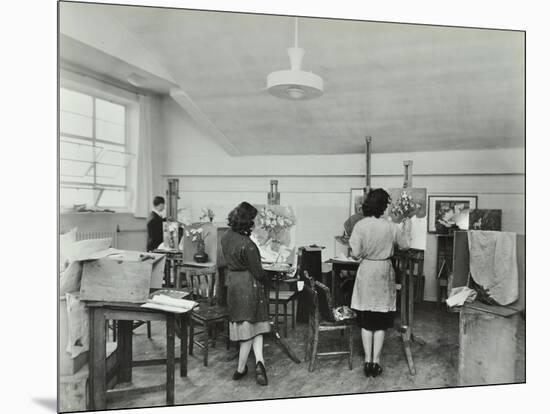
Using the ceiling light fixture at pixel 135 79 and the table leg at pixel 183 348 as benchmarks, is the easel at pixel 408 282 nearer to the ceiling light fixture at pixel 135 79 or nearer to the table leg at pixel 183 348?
the table leg at pixel 183 348

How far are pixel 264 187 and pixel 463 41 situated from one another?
173cm

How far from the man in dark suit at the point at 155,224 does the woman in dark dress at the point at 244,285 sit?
1.38ft

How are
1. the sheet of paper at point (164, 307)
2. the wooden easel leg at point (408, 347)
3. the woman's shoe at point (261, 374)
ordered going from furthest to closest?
1. the wooden easel leg at point (408, 347)
2. the woman's shoe at point (261, 374)
3. the sheet of paper at point (164, 307)

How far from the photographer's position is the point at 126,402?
2.80 meters

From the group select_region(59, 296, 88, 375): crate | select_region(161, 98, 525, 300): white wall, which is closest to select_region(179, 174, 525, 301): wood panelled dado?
select_region(161, 98, 525, 300): white wall

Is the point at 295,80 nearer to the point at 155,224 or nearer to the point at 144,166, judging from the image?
the point at 144,166

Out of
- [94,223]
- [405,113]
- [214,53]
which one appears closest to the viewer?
[94,223]

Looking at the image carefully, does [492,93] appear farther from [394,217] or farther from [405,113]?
[394,217]

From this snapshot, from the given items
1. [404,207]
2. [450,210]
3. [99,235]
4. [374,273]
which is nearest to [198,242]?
[99,235]

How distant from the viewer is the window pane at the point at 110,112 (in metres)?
2.77

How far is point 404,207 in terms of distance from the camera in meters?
3.24

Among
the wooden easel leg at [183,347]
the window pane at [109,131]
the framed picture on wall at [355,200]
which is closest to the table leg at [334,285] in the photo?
the framed picture on wall at [355,200]

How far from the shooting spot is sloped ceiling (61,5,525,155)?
116 inches
